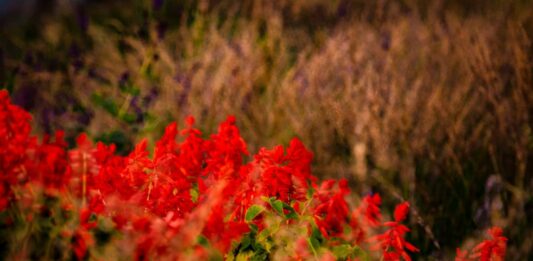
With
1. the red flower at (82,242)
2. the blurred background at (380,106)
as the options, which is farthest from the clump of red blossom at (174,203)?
the blurred background at (380,106)

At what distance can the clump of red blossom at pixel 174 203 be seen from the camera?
0.99m

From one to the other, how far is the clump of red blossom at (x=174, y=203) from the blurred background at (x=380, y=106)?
1.71 ft

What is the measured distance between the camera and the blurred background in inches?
89.1

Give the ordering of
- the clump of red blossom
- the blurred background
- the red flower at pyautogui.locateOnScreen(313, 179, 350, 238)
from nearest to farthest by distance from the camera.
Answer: the clump of red blossom
the red flower at pyautogui.locateOnScreen(313, 179, 350, 238)
the blurred background

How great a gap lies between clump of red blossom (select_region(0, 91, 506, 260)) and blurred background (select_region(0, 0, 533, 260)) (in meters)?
0.52

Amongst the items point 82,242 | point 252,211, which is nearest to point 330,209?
point 252,211

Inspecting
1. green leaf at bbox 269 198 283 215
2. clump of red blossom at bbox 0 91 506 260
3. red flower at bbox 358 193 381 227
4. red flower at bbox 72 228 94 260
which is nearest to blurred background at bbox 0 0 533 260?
red flower at bbox 358 193 381 227

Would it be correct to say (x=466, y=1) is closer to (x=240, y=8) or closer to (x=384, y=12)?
(x=384, y=12)

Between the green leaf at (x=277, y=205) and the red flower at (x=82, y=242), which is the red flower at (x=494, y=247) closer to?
the green leaf at (x=277, y=205)

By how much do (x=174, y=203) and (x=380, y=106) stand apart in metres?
1.73

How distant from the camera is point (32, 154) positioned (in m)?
1.17

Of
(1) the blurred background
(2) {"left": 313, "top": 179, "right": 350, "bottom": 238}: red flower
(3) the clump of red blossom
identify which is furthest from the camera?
(1) the blurred background

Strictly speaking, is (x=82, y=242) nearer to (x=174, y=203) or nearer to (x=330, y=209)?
(x=174, y=203)

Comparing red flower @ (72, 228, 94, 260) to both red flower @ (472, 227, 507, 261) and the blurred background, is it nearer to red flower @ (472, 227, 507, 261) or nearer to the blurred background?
red flower @ (472, 227, 507, 261)
